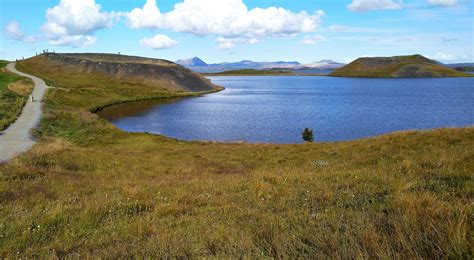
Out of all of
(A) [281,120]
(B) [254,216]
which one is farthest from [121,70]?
(B) [254,216]

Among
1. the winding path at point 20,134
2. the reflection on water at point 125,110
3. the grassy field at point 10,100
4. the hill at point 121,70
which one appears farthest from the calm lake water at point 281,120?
the hill at point 121,70

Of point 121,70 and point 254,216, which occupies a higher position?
point 121,70

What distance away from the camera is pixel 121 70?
129750mm

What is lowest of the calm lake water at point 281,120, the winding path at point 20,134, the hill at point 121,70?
the calm lake water at point 281,120

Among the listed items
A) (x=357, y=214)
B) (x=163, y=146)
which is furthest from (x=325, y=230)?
(x=163, y=146)

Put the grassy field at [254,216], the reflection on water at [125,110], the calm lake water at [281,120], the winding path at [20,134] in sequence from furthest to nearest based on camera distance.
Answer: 1. the reflection on water at [125,110]
2. the calm lake water at [281,120]
3. the winding path at [20,134]
4. the grassy field at [254,216]

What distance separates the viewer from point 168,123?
2482 inches

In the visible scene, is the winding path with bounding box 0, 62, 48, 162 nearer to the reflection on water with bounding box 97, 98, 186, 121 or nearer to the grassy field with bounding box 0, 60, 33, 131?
the grassy field with bounding box 0, 60, 33, 131

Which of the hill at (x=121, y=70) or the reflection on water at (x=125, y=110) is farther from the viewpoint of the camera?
the hill at (x=121, y=70)

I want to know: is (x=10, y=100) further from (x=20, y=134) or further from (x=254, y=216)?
(x=254, y=216)

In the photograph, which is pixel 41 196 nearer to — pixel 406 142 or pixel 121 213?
pixel 121 213

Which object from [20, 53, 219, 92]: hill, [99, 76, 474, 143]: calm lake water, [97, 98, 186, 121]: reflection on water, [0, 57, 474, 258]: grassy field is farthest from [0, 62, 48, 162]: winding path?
[20, 53, 219, 92]: hill

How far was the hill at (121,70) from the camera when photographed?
407 feet

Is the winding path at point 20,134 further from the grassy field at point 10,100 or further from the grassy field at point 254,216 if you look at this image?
the grassy field at point 254,216
